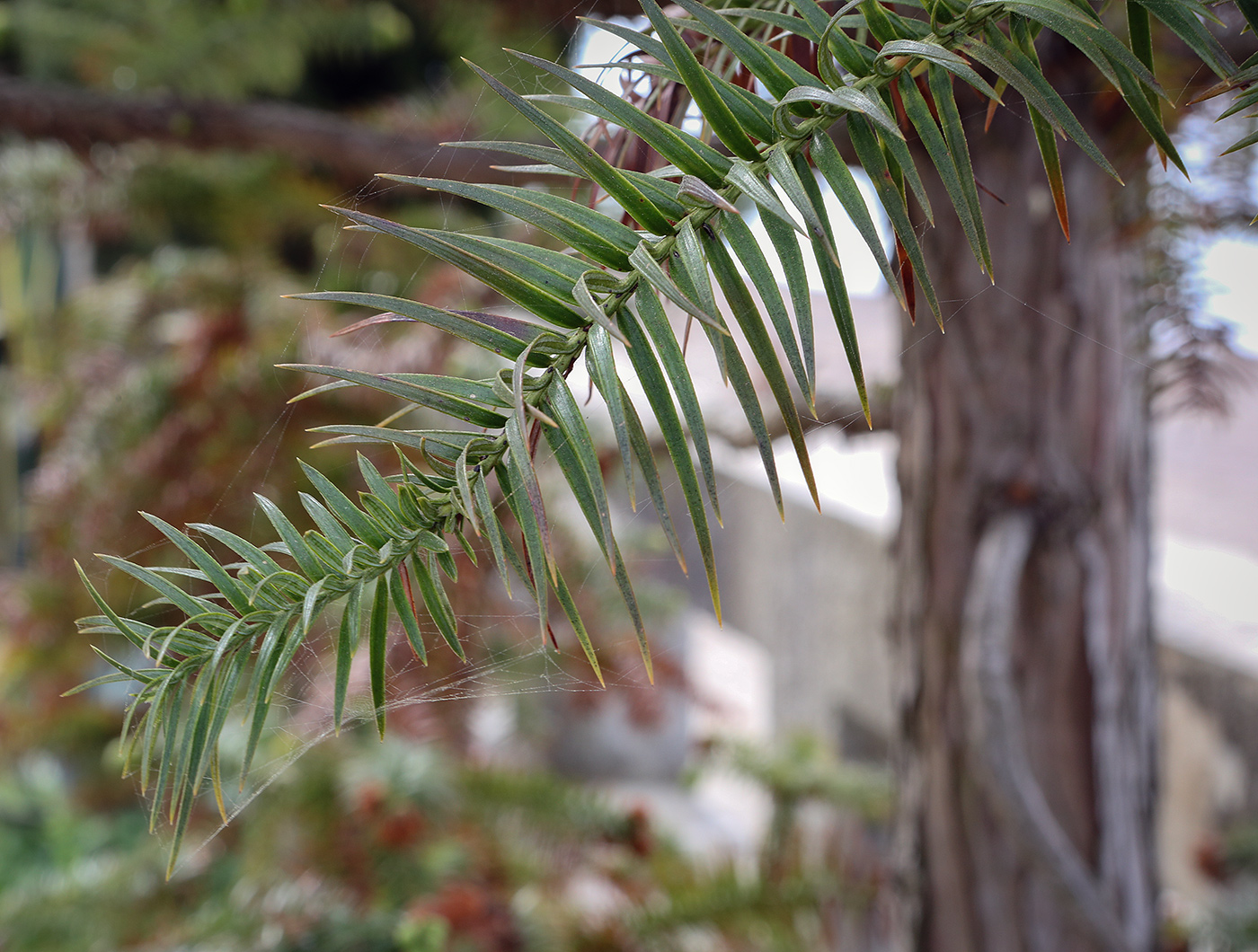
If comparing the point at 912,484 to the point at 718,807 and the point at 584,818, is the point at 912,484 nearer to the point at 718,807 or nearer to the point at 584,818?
the point at 584,818

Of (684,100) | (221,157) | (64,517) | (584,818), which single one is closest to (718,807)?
(584,818)

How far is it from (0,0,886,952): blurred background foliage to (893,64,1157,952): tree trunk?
10.5 inches

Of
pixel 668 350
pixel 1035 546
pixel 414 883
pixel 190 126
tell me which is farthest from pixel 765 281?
pixel 190 126

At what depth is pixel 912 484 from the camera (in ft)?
2.03

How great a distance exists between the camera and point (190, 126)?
0.84 m

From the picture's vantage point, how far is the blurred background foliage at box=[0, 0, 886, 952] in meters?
0.76

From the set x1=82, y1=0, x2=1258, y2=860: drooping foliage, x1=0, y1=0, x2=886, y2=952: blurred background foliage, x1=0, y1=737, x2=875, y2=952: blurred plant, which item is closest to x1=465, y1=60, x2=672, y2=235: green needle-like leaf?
x1=82, y1=0, x2=1258, y2=860: drooping foliage

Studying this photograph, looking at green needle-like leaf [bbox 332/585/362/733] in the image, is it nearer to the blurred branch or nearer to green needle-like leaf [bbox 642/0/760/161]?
green needle-like leaf [bbox 642/0/760/161]

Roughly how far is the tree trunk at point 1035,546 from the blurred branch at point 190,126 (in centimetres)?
42

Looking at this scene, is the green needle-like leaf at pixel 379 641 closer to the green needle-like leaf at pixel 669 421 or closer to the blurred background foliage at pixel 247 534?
the green needle-like leaf at pixel 669 421

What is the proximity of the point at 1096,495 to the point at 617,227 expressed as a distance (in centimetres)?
54

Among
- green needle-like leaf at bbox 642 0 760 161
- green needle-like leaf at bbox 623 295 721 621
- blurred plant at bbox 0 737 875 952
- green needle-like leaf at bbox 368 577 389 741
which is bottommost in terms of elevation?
blurred plant at bbox 0 737 875 952

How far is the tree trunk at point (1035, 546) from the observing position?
0.57 m

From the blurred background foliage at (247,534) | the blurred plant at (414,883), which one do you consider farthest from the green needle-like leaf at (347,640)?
the blurred plant at (414,883)
